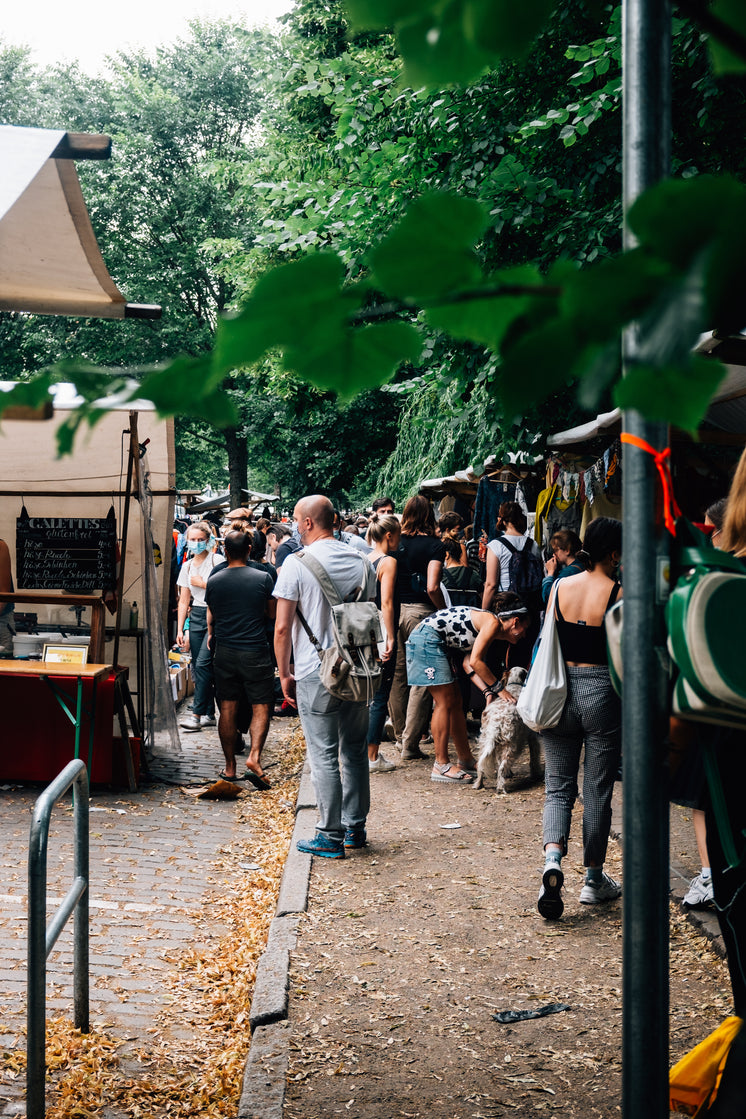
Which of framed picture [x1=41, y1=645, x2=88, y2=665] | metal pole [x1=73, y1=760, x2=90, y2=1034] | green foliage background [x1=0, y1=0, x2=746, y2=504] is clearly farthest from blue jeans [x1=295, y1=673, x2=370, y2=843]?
framed picture [x1=41, y1=645, x2=88, y2=665]

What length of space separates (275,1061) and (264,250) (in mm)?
24236

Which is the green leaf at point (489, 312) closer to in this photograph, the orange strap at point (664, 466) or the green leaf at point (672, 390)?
the green leaf at point (672, 390)

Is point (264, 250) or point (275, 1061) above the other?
point (264, 250)

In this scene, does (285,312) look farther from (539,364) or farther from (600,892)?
(600,892)

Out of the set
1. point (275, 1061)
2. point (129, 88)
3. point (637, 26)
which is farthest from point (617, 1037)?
point (129, 88)

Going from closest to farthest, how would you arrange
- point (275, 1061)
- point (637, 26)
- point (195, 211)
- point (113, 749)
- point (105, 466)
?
point (637, 26)
point (275, 1061)
point (113, 749)
point (105, 466)
point (195, 211)

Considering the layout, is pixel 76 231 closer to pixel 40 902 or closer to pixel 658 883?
pixel 40 902

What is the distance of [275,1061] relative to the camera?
4.09m

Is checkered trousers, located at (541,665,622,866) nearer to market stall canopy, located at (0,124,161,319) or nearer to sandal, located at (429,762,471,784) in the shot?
market stall canopy, located at (0,124,161,319)

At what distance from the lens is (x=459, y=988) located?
4852 mm

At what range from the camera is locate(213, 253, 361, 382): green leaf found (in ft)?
2.90

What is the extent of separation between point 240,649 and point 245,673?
0.74 ft

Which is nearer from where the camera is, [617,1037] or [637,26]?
[637,26]

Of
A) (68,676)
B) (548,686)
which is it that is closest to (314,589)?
(548,686)
